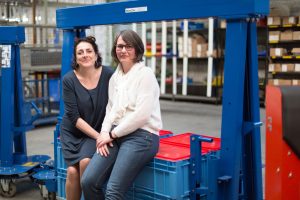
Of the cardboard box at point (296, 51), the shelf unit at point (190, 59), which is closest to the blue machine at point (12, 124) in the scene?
the shelf unit at point (190, 59)

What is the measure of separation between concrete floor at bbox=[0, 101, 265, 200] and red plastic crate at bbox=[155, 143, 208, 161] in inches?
68.0

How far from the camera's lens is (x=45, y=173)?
12.5 feet

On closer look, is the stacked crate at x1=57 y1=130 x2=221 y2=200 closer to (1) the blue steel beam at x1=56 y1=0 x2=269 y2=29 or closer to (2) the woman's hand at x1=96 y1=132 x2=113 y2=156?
(2) the woman's hand at x1=96 y1=132 x2=113 y2=156

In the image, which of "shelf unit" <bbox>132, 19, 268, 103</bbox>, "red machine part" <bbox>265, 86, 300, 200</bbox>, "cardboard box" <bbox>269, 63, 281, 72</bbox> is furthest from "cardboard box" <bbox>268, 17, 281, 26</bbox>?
"red machine part" <bbox>265, 86, 300, 200</bbox>

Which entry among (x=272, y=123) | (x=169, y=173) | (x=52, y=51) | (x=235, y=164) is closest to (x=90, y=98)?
(x=169, y=173)

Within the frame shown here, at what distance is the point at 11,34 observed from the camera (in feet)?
13.0

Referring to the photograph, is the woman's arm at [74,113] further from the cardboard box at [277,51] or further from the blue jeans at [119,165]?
the cardboard box at [277,51]

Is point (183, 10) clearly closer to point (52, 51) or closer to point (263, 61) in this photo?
point (52, 51)

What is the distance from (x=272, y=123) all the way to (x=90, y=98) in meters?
1.61

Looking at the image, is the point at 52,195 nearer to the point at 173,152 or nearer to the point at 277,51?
the point at 173,152

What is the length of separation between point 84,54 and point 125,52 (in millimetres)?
441

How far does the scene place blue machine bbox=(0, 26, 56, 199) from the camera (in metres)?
3.94

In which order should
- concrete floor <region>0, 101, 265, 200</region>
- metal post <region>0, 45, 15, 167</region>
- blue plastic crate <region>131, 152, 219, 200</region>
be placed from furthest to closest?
concrete floor <region>0, 101, 265, 200</region> → metal post <region>0, 45, 15, 167</region> → blue plastic crate <region>131, 152, 219, 200</region>

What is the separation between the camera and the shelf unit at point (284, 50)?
28.9 ft
